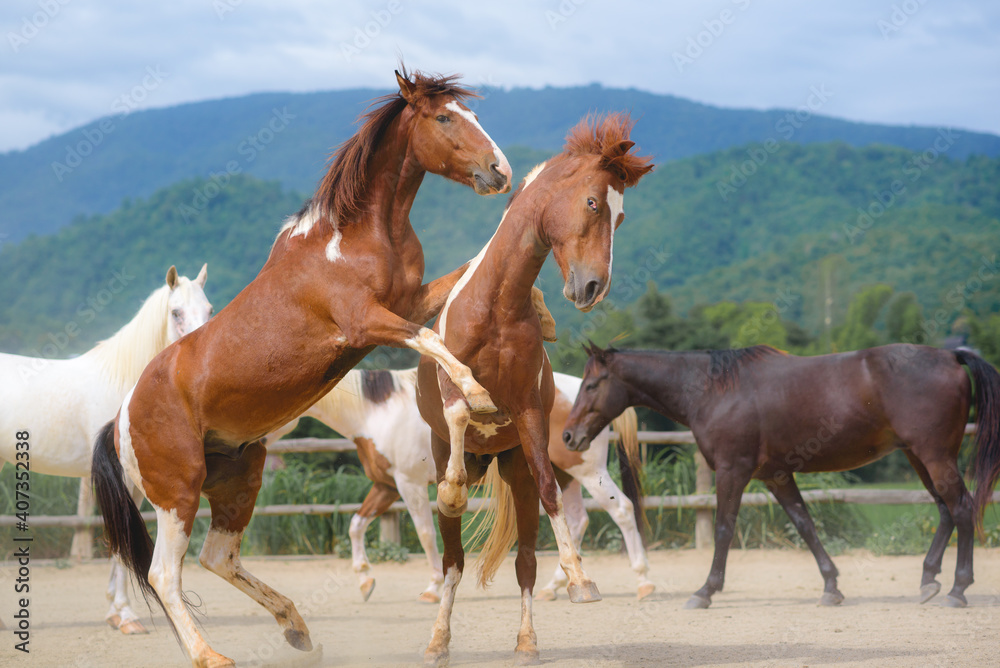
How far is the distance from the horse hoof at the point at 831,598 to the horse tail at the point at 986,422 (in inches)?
46.9

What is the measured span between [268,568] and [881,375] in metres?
6.31

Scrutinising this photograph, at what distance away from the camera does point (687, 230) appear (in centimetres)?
5775

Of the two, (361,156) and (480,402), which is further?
(361,156)

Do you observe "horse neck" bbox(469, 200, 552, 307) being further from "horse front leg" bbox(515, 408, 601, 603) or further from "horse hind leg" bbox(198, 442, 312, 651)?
"horse hind leg" bbox(198, 442, 312, 651)

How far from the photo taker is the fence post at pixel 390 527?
936 centimetres

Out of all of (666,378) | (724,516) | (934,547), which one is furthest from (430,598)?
(934,547)

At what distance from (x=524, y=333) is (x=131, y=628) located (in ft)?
11.9

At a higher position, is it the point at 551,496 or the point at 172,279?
the point at 172,279

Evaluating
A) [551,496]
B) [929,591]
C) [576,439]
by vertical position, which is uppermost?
[576,439]

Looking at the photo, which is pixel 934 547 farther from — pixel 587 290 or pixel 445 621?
pixel 587 290

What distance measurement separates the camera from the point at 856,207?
205 ft

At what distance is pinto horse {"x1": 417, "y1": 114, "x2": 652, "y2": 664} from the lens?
12.2 feet

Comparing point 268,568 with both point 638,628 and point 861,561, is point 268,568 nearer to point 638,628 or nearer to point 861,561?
point 638,628

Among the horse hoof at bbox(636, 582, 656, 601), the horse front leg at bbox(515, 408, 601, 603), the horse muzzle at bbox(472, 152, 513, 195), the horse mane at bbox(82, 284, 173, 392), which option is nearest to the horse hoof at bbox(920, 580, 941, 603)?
the horse hoof at bbox(636, 582, 656, 601)
